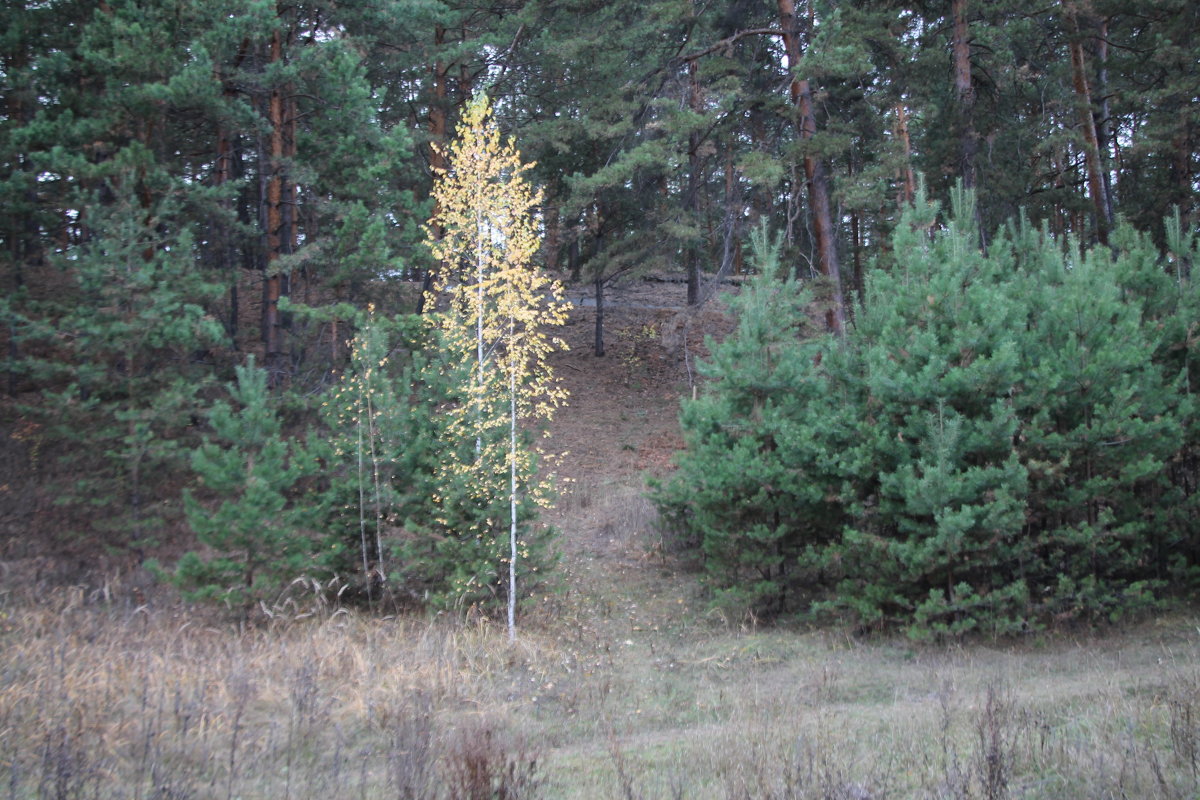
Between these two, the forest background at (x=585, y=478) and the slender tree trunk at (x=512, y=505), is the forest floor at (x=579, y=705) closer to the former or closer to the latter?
the forest background at (x=585, y=478)

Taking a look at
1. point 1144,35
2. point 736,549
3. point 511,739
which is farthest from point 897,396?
point 1144,35

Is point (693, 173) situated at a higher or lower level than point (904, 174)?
lower

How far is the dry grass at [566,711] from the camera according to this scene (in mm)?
5195

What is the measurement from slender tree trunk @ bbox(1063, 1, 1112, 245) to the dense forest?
11 centimetres

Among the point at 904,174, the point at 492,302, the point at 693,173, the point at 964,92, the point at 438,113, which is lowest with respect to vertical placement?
the point at 492,302

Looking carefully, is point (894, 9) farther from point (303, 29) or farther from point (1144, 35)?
point (303, 29)

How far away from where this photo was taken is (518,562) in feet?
34.5

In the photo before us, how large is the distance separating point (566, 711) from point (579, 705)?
7.9 inches

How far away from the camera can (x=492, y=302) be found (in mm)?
10383

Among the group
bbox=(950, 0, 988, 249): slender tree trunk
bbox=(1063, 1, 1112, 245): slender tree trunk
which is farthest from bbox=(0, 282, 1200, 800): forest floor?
bbox=(1063, 1, 1112, 245): slender tree trunk

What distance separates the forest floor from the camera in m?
5.23

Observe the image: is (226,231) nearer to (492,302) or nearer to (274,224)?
(274,224)

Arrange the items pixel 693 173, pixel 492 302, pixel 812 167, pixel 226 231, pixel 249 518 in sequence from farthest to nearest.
→ 1. pixel 693 173
2. pixel 812 167
3. pixel 226 231
4. pixel 492 302
5. pixel 249 518

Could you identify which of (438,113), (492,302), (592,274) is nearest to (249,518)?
(492,302)
